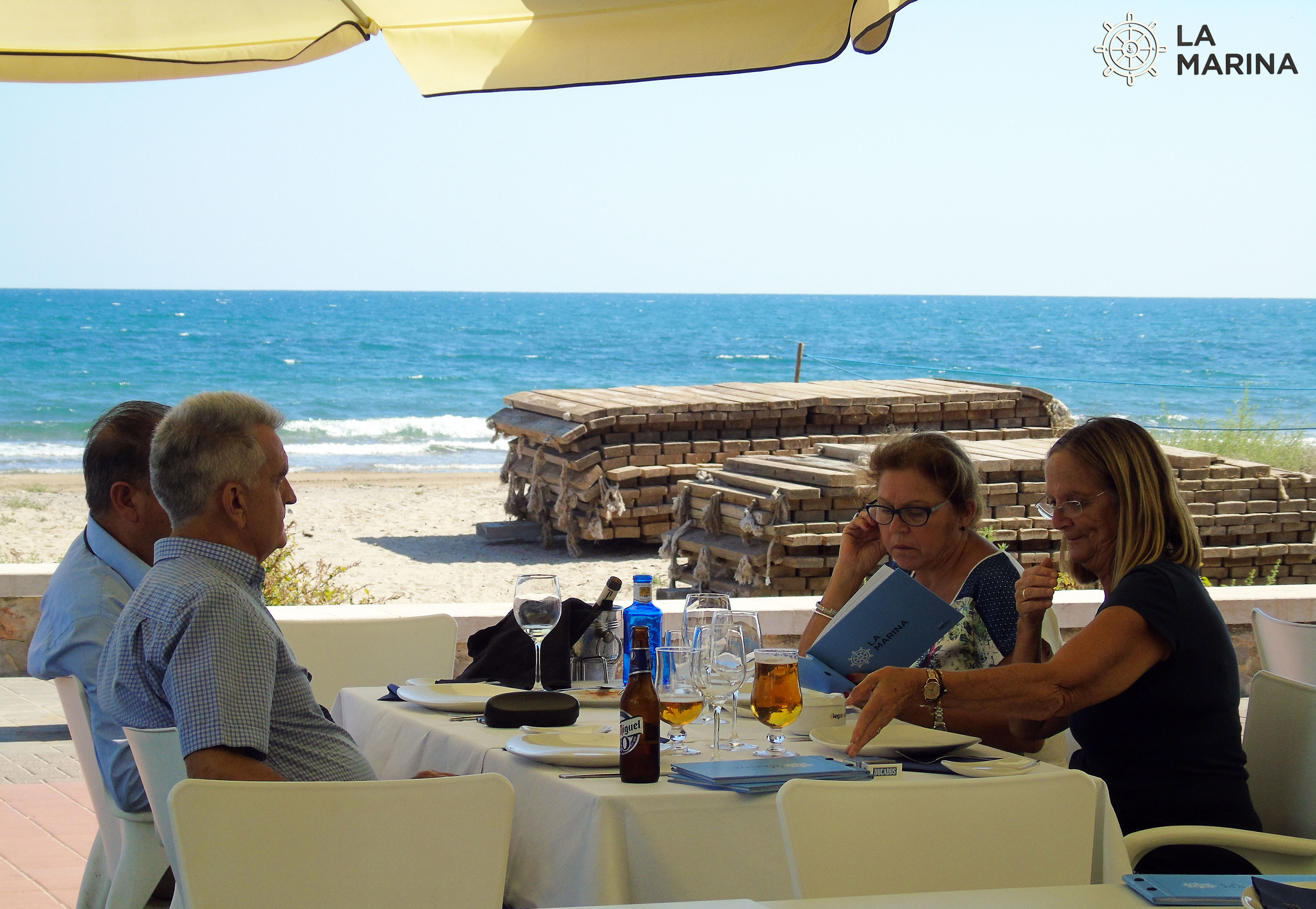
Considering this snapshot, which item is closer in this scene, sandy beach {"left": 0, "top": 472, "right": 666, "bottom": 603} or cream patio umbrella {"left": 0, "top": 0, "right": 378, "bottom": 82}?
cream patio umbrella {"left": 0, "top": 0, "right": 378, "bottom": 82}

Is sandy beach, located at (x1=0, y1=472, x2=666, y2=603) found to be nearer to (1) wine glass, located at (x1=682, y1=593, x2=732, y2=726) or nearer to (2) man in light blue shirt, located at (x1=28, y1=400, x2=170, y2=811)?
(1) wine glass, located at (x1=682, y1=593, x2=732, y2=726)

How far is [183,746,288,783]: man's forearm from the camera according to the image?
2225mm

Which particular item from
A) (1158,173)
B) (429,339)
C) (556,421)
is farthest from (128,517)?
(1158,173)

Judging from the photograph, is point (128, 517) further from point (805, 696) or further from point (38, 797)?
point (38, 797)

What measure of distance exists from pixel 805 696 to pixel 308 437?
1287 inches

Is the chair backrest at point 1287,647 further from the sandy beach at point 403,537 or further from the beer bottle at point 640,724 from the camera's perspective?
the sandy beach at point 403,537

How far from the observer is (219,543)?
2445mm

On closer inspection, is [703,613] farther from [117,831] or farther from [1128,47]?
[1128,47]

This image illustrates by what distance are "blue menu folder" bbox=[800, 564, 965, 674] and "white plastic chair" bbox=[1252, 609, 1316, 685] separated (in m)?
1.57

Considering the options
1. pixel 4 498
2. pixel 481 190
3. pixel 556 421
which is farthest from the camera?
pixel 481 190

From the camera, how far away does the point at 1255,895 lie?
5.37 feet

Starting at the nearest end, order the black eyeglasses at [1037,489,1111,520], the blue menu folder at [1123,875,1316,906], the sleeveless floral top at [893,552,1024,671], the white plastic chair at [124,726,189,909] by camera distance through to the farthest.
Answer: the blue menu folder at [1123,875,1316,906] → the white plastic chair at [124,726,189,909] → the black eyeglasses at [1037,489,1111,520] → the sleeveless floral top at [893,552,1024,671]

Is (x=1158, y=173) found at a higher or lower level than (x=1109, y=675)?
higher

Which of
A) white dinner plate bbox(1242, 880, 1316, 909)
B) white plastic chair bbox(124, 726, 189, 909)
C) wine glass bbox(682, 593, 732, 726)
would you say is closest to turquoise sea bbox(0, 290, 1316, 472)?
wine glass bbox(682, 593, 732, 726)
